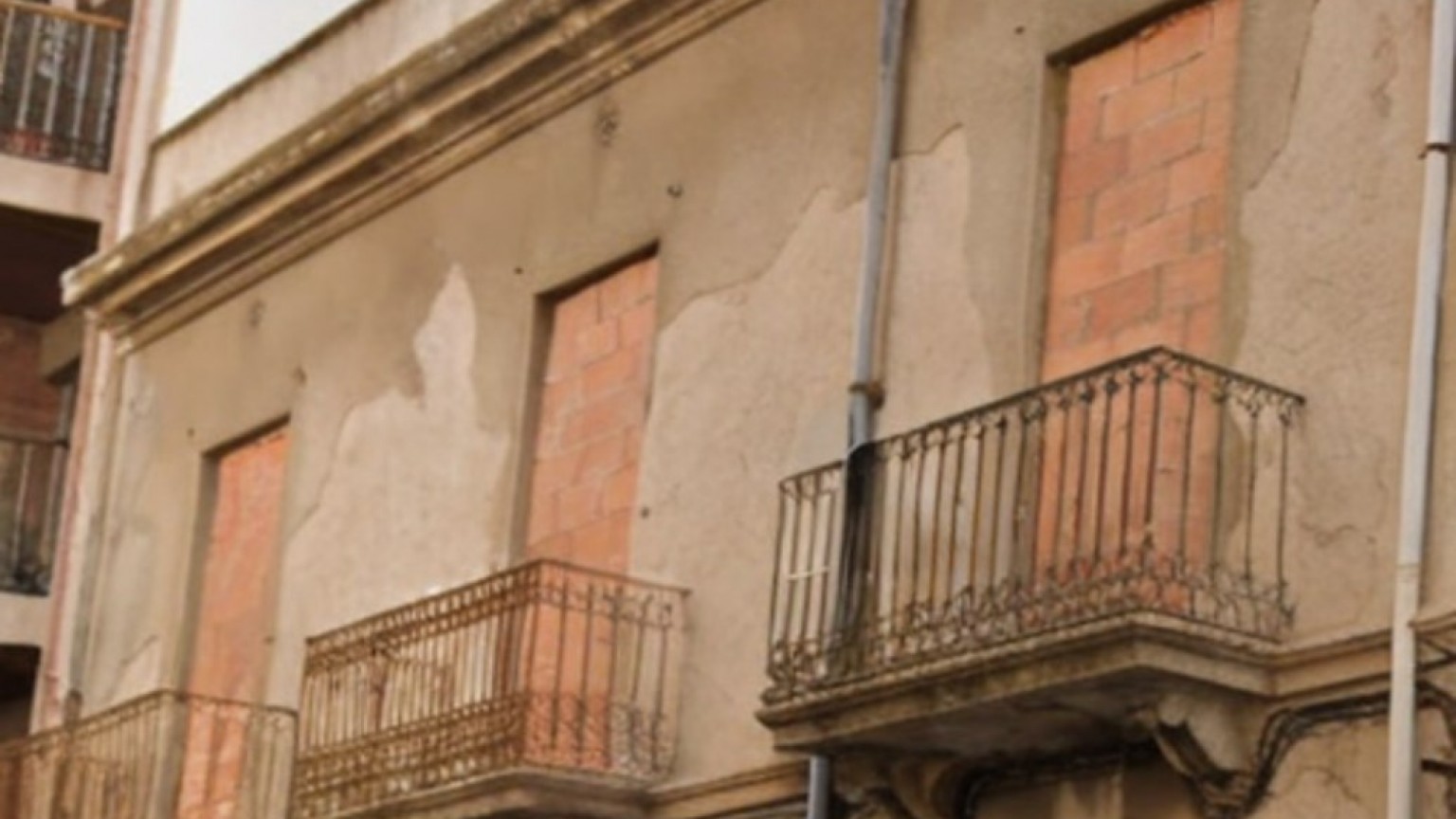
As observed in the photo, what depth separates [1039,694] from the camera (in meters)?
12.6

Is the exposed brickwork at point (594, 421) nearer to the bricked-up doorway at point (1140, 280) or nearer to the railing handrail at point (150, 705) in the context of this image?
the railing handrail at point (150, 705)

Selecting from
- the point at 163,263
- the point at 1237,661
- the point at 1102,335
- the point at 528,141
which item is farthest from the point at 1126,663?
the point at 163,263

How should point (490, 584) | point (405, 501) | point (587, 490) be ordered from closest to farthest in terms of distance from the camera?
point (490, 584) → point (587, 490) → point (405, 501)

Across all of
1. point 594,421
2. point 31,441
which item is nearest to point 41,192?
point 31,441

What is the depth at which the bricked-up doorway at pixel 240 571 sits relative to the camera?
19328 mm

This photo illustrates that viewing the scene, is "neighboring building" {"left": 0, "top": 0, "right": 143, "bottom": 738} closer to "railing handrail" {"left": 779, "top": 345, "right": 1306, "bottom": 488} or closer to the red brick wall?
the red brick wall

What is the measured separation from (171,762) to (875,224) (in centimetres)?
577

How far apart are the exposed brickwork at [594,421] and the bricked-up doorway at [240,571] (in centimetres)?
262

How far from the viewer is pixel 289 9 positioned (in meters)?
21.4

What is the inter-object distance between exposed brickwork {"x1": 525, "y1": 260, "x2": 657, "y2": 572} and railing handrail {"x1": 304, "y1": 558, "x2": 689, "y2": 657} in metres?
0.42

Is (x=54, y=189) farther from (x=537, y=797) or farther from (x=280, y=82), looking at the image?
(x=537, y=797)

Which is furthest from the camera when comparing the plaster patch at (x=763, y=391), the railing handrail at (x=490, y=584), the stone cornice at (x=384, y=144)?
the stone cornice at (x=384, y=144)

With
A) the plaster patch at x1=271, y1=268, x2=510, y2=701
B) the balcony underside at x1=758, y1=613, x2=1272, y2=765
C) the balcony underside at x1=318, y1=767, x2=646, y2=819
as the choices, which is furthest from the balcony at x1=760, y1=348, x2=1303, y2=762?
the plaster patch at x1=271, y1=268, x2=510, y2=701

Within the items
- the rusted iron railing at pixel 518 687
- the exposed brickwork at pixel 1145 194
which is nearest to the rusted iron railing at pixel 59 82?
the rusted iron railing at pixel 518 687
